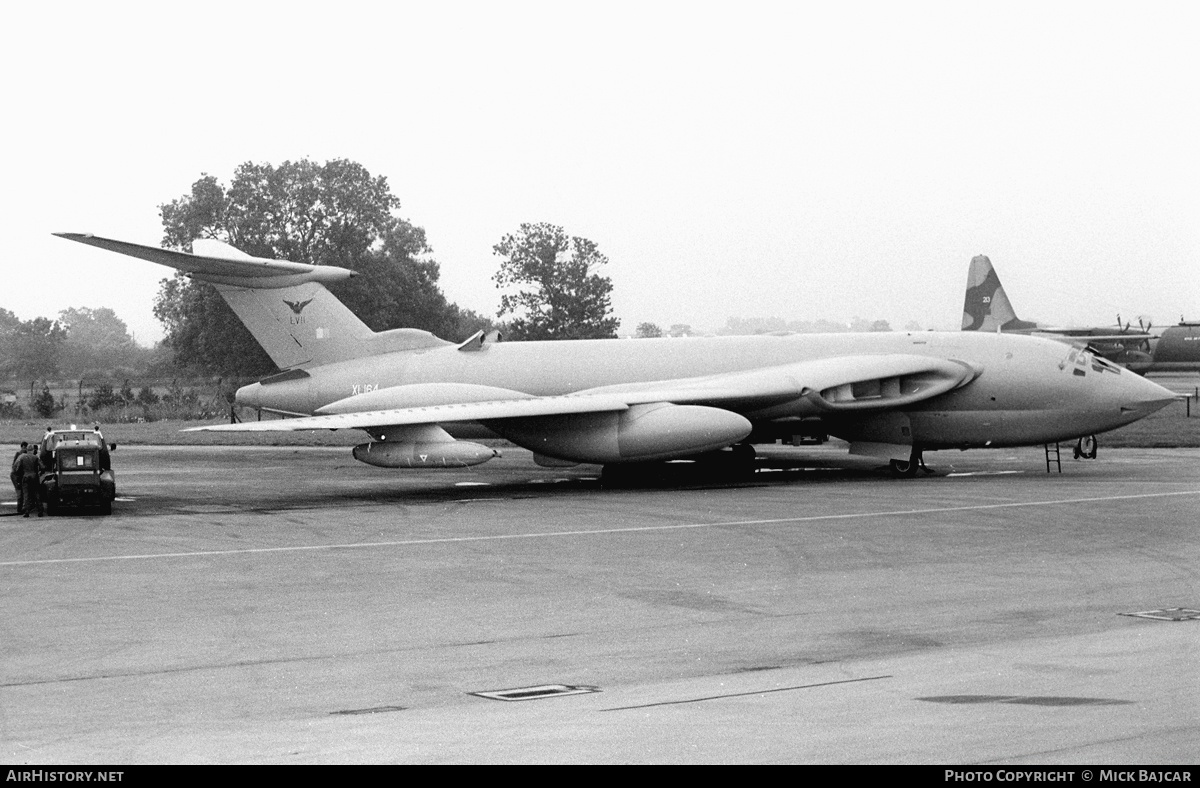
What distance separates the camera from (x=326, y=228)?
7969 centimetres

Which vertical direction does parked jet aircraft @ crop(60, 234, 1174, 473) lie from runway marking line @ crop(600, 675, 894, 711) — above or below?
above

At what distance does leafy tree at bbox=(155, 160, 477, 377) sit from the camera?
3044 inches

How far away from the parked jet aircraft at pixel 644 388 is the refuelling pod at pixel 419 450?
25mm

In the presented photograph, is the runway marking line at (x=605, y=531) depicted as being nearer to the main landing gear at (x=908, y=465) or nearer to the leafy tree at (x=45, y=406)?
the main landing gear at (x=908, y=465)

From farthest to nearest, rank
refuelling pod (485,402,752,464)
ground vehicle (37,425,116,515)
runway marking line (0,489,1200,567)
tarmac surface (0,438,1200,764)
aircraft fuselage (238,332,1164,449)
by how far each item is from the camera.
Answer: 1. aircraft fuselage (238,332,1164,449)
2. refuelling pod (485,402,752,464)
3. ground vehicle (37,425,116,515)
4. runway marking line (0,489,1200,567)
5. tarmac surface (0,438,1200,764)

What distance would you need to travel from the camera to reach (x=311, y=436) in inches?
1789

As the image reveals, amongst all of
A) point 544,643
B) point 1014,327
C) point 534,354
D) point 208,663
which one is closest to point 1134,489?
point 534,354

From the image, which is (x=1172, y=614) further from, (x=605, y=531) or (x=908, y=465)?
(x=908, y=465)

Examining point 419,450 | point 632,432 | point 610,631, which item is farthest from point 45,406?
point 610,631

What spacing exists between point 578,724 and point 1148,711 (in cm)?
321

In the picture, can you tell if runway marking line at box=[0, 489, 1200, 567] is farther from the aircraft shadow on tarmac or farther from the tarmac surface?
the aircraft shadow on tarmac

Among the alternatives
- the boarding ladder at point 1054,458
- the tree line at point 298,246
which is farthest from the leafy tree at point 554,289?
the boarding ladder at point 1054,458

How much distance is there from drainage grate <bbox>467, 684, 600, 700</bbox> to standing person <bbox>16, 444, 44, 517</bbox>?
1535 cm

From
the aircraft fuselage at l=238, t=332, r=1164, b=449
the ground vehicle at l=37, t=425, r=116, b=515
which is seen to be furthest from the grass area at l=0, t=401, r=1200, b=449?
the ground vehicle at l=37, t=425, r=116, b=515
